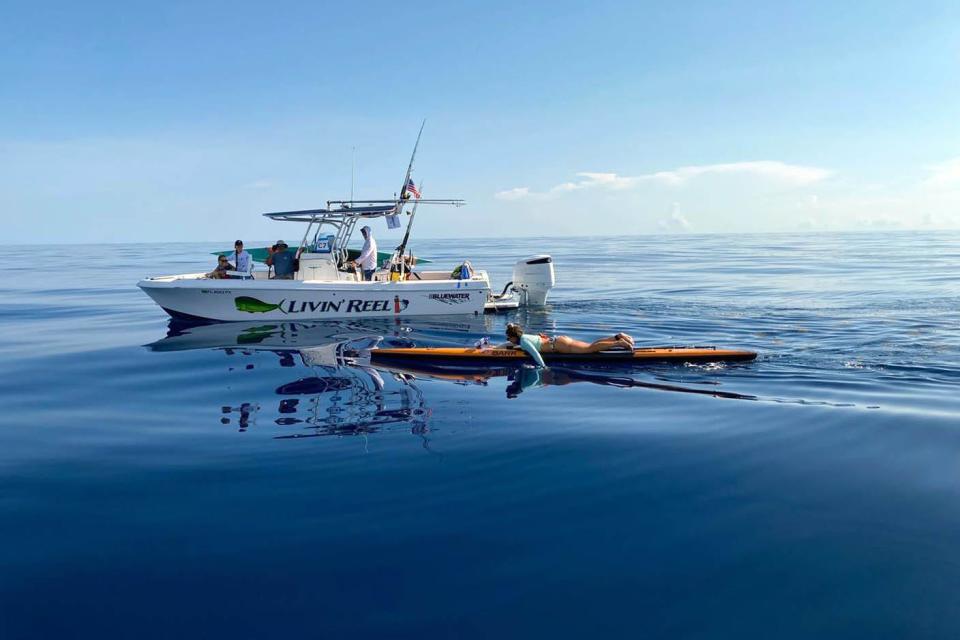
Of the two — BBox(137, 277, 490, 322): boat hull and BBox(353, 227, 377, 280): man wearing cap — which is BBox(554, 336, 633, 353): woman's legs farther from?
BBox(353, 227, 377, 280): man wearing cap

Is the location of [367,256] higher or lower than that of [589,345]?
higher

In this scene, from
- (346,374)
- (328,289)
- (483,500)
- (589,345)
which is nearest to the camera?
(483,500)

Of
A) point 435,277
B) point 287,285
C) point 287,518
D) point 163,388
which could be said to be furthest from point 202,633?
point 435,277

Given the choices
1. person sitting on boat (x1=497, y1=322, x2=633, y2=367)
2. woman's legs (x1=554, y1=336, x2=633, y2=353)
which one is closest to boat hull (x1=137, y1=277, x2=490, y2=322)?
person sitting on boat (x1=497, y1=322, x2=633, y2=367)

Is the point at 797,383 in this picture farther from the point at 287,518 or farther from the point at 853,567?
the point at 287,518

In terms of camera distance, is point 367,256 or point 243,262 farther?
point 367,256

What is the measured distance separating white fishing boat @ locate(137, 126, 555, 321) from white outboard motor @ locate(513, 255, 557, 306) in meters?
1.80

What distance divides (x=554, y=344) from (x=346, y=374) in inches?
165

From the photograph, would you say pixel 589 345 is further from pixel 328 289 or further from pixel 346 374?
pixel 328 289

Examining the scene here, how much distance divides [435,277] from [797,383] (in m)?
12.7

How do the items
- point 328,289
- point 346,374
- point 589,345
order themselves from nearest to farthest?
point 346,374, point 589,345, point 328,289

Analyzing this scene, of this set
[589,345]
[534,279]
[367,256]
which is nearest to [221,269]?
[367,256]

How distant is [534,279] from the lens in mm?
21484

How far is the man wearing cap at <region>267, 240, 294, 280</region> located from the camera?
19312mm
